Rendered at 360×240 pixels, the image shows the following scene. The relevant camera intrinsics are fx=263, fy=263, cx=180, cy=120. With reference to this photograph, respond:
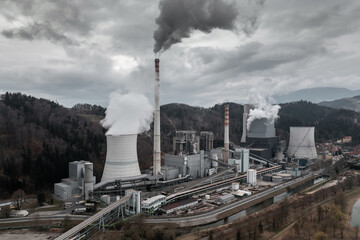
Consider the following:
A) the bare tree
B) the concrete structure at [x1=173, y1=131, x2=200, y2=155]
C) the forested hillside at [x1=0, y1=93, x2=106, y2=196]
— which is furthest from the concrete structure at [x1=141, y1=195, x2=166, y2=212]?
the forested hillside at [x1=0, y1=93, x2=106, y2=196]

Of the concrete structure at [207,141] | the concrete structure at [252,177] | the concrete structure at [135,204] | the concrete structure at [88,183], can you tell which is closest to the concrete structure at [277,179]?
the concrete structure at [252,177]

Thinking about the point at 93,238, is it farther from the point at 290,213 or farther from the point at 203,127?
the point at 203,127

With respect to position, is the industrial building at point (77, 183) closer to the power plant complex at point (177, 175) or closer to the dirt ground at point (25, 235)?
the power plant complex at point (177, 175)

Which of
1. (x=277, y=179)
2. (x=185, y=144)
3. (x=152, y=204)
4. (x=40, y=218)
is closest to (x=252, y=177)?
(x=277, y=179)

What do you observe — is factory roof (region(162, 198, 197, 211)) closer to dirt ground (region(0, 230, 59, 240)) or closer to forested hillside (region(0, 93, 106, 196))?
dirt ground (region(0, 230, 59, 240))

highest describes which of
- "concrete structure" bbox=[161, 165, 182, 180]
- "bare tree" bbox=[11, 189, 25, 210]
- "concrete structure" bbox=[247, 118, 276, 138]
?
"concrete structure" bbox=[247, 118, 276, 138]

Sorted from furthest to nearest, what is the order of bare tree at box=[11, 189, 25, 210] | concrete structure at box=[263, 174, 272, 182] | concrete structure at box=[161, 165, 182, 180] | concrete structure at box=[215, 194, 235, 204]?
concrete structure at box=[263, 174, 272, 182]
concrete structure at box=[161, 165, 182, 180]
concrete structure at box=[215, 194, 235, 204]
bare tree at box=[11, 189, 25, 210]

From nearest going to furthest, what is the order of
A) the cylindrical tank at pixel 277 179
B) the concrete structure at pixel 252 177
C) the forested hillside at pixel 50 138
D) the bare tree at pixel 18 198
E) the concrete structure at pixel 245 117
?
the bare tree at pixel 18 198 → the forested hillside at pixel 50 138 → the concrete structure at pixel 252 177 → the cylindrical tank at pixel 277 179 → the concrete structure at pixel 245 117

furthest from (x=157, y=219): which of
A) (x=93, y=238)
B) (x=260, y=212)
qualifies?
(x=260, y=212)
